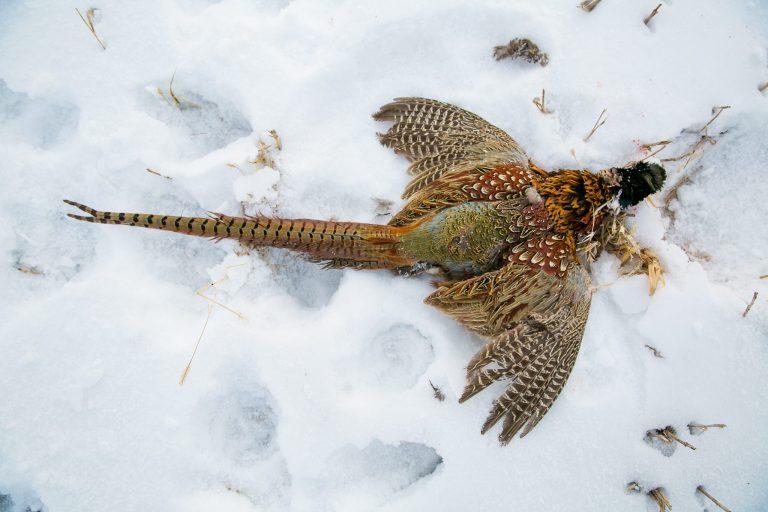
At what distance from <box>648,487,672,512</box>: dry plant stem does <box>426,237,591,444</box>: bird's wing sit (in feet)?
2.65

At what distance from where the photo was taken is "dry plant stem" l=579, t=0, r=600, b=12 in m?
2.94

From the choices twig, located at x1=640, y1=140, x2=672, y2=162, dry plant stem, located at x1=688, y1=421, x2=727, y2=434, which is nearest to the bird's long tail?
twig, located at x1=640, y1=140, x2=672, y2=162

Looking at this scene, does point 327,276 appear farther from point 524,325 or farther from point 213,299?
point 524,325

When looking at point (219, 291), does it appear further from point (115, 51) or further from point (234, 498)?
point (115, 51)

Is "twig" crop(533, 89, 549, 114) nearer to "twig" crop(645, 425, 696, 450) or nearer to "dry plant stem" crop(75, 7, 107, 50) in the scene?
"twig" crop(645, 425, 696, 450)

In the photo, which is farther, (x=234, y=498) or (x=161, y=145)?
(x=161, y=145)

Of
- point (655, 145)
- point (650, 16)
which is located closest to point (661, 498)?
point (655, 145)

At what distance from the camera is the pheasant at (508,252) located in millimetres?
2461

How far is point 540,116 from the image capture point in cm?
297

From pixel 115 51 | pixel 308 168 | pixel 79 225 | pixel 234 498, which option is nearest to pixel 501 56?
pixel 308 168

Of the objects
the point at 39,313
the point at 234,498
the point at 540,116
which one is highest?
the point at 540,116

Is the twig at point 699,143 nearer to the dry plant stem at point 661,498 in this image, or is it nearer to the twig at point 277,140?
the dry plant stem at point 661,498

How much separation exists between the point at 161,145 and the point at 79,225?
68cm

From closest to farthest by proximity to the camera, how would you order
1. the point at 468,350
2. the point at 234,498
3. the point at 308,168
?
the point at 234,498 → the point at 468,350 → the point at 308,168
